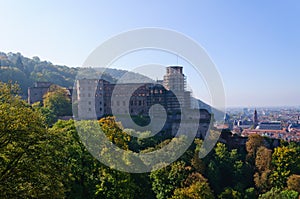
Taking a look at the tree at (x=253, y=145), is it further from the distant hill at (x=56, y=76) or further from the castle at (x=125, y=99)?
the castle at (x=125, y=99)

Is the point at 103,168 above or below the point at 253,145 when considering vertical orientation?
above

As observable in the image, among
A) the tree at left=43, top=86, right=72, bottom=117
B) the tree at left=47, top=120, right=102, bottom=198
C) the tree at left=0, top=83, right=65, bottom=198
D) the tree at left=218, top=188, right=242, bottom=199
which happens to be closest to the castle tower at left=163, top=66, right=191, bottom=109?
the tree at left=43, top=86, right=72, bottom=117

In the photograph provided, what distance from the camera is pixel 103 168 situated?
13883 mm

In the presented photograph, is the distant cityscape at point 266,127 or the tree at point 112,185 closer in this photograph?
the tree at point 112,185

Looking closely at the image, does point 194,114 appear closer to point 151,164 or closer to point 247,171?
point 247,171

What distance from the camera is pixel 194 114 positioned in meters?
30.8

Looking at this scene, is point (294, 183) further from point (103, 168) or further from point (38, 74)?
point (38, 74)

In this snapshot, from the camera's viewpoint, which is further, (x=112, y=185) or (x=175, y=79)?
(x=175, y=79)

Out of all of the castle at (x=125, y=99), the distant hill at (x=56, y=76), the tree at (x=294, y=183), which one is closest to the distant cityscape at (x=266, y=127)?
the castle at (x=125, y=99)

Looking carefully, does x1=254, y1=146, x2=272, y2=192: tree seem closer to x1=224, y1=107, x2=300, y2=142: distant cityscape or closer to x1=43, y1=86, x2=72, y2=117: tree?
x1=224, y1=107, x2=300, y2=142: distant cityscape

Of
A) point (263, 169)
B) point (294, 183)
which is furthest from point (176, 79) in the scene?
point (294, 183)

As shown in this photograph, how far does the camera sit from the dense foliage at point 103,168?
7555 mm

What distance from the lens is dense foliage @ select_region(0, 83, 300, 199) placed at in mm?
7555

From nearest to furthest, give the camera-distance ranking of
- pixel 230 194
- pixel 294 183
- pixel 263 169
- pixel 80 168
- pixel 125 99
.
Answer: pixel 80 168 < pixel 230 194 < pixel 294 183 < pixel 263 169 < pixel 125 99
